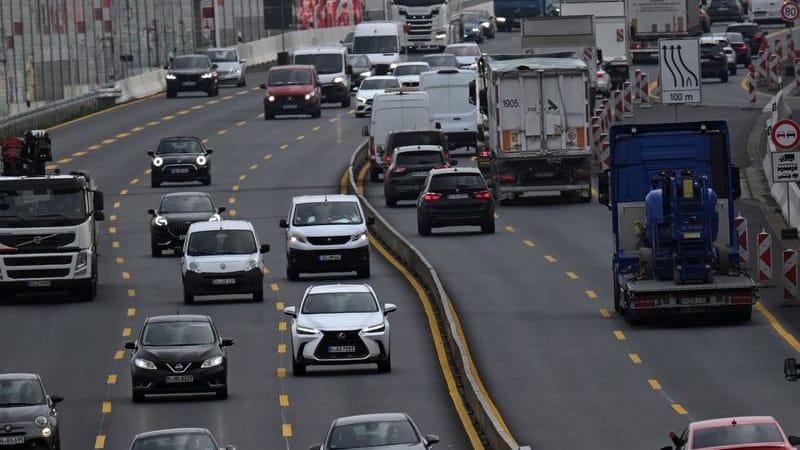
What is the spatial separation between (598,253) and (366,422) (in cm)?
2596

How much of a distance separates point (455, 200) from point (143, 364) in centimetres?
2089

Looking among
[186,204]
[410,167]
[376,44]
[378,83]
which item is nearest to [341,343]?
[186,204]

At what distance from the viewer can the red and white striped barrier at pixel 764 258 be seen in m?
40.7

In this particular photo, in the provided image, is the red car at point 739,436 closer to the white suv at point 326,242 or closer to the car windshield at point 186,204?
the white suv at point 326,242

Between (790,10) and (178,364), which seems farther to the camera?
(790,10)

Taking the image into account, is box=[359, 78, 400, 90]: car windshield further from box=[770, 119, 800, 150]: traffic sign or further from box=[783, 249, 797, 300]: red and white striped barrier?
box=[783, 249, 797, 300]: red and white striped barrier

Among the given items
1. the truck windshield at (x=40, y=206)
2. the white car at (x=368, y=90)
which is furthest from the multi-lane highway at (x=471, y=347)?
the white car at (x=368, y=90)

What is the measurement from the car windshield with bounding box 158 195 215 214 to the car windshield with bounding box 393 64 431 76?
35887 mm

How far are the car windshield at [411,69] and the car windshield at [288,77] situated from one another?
18.2 feet

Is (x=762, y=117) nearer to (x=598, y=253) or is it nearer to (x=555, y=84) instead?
(x=555, y=84)

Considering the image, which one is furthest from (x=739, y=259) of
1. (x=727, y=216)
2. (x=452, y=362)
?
(x=452, y=362)

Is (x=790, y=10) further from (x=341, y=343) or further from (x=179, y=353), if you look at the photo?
(x=179, y=353)

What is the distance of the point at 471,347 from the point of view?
122ft

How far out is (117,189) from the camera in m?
66.8
